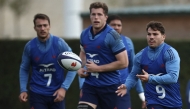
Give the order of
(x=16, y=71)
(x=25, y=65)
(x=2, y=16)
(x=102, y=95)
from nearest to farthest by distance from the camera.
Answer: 1. (x=102, y=95)
2. (x=25, y=65)
3. (x=16, y=71)
4. (x=2, y=16)

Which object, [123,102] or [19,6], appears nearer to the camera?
[123,102]

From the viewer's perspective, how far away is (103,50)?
26.9ft

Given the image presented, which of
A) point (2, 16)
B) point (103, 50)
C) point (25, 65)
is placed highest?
point (103, 50)

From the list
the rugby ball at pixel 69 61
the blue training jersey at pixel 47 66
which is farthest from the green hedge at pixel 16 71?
A: the rugby ball at pixel 69 61

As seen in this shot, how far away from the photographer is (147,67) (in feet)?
25.7

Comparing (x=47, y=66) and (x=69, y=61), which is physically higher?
(x=69, y=61)

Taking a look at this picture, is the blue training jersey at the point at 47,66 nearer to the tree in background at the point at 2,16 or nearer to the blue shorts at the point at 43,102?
the blue shorts at the point at 43,102

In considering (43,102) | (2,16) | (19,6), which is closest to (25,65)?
(43,102)

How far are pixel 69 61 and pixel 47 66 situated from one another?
1.98ft

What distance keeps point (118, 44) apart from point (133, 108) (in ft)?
17.3

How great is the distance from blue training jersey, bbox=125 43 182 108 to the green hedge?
5.28 m

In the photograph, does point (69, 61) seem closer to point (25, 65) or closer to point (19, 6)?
point (25, 65)

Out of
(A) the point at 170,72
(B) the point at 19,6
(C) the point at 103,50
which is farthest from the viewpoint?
(B) the point at 19,6

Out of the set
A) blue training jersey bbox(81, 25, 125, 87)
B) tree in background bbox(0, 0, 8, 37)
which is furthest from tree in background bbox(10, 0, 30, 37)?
blue training jersey bbox(81, 25, 125, 87)
